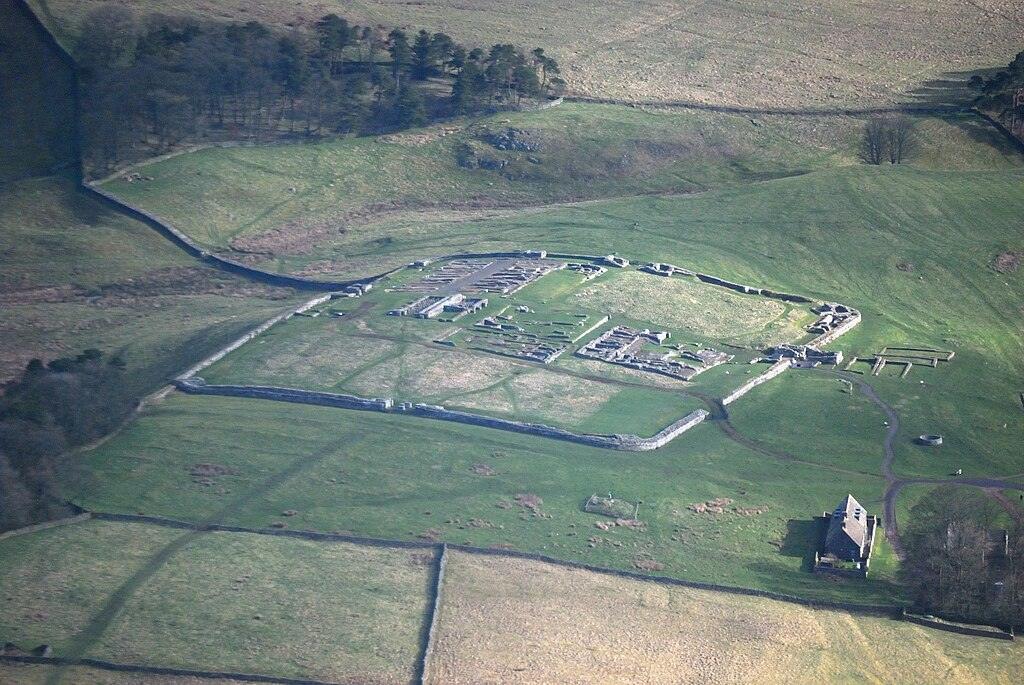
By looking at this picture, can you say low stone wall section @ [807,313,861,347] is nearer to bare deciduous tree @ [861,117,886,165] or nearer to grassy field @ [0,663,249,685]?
bare deciduous tree @ [861,117,886,165]

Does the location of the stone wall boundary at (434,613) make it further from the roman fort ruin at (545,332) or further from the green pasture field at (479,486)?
the roman fort ruin at (545,332)

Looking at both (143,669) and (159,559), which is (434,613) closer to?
(143,669)

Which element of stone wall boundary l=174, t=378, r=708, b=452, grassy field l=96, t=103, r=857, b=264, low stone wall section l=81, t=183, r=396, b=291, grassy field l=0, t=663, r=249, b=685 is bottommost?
grassy field l=0, t=663, r=249, b=685

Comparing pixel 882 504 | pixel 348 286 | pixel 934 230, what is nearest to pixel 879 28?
pixel 934 230

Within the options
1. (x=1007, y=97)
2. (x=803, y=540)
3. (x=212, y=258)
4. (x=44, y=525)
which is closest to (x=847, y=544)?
(x=803, y=540)

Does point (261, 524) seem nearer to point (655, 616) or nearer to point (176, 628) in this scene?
point (176, 628)

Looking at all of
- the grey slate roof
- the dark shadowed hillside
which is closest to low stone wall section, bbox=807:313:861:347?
the grey slate roof
